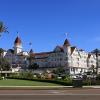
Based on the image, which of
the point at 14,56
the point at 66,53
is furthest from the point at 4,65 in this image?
the point at 14,56

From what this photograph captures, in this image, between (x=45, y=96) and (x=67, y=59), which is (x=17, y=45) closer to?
(x=67, y=59)

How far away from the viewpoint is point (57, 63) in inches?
6698

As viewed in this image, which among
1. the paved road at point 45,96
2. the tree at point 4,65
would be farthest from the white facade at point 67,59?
the paved road at point 45,96

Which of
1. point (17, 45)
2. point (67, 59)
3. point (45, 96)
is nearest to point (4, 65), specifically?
point (67, 59)

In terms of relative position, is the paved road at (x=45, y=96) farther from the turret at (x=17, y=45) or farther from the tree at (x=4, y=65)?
the turret at (x=17, y=45)

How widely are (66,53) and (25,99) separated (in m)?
144

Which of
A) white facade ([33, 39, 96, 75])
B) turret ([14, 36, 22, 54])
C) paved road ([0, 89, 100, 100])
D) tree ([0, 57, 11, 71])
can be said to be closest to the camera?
paved road ([0, 89, 100, 100])

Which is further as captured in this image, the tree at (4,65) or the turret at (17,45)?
the turret at (17,45)

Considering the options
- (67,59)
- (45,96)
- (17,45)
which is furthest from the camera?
(17,45)

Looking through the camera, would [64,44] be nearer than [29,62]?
Yes

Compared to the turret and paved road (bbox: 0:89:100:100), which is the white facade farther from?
paved road (bbox: 0:89:100:100)

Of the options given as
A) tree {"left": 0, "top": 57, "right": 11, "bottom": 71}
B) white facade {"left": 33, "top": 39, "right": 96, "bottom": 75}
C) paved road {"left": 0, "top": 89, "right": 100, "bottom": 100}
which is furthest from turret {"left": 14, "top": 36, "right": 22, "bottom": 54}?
paved road {"left": 0, "top": 89, "right": 100, "bottom": 100}

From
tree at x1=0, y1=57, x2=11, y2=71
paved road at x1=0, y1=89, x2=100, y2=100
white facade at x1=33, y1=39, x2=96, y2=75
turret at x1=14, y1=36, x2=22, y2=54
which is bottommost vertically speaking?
paved road at x1=0, y1=89, x2=100, y2=100

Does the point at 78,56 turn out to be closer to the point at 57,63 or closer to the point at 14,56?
the point at 57,63
